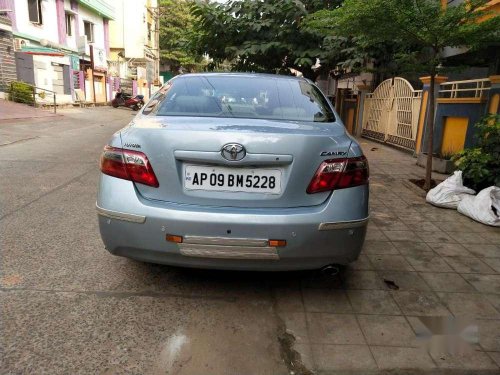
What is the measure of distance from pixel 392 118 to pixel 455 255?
26.7ft

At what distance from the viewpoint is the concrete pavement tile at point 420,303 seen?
9.08 feet

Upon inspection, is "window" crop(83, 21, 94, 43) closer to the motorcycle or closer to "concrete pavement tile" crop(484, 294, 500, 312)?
the motorcycle

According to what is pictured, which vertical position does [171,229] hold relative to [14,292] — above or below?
above

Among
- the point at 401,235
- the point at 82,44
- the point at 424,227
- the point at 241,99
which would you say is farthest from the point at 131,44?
the point at 241,99

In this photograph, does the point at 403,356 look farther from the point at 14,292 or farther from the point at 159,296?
the point at 14,292

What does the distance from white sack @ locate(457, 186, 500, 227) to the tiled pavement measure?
96 millimetres

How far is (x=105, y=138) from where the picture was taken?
11.9 metres

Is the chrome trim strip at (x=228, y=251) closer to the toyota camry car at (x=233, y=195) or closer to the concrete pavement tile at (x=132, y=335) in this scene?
the toyota camry car at (x=233, y=195)

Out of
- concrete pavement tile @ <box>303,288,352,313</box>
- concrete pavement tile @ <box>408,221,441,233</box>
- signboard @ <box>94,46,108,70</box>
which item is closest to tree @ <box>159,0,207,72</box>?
signboard @ <box>94,46,108,70</box>

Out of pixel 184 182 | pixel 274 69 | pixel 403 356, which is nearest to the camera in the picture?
pixel 403 356

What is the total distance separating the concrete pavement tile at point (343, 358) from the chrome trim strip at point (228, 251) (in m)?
0.57

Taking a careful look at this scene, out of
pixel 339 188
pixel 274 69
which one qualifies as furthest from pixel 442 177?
pixel 274 69

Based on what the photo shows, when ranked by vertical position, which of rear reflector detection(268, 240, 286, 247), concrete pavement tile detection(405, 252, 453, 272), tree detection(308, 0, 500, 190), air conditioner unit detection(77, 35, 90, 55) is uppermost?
air conditioner unit detection(77, 35, 90, 55)

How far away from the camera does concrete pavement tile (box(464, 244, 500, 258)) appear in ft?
12.5
